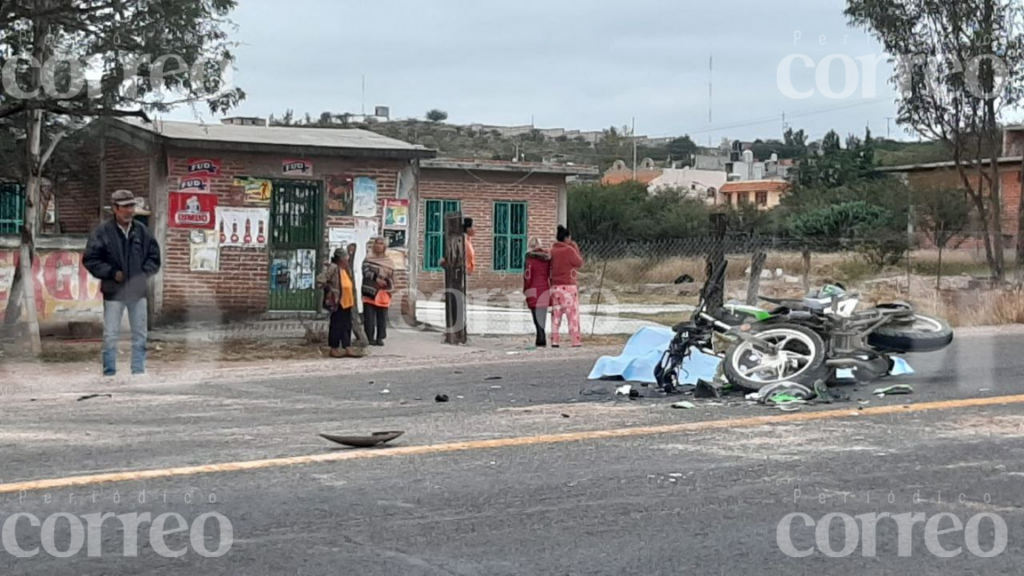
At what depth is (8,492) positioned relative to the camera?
6.71 metres

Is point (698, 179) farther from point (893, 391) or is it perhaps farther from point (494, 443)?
point (494, 443)

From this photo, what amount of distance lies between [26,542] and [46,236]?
12360 millimetres

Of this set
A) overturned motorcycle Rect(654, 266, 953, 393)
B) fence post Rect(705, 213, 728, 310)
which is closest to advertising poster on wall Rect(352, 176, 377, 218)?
fence post Rect(705, 213, 728, 310)

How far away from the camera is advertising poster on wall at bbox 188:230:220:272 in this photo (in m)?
18.3

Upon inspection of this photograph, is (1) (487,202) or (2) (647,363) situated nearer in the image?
(2) (647,363)

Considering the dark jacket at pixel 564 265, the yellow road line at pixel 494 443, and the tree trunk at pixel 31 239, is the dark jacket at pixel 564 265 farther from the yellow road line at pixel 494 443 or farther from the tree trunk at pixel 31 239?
the yellow road line at pixel 494 443

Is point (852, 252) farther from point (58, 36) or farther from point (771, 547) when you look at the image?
point (771, 547)

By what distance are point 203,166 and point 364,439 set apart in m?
10.9

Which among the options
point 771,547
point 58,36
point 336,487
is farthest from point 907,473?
point 58,36

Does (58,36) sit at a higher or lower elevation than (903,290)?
higher

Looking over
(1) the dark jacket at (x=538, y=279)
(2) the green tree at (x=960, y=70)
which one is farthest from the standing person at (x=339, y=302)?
(2) the green tree at (x=960, y=70)

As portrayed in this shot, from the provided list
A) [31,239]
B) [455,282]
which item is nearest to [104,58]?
[31,239]

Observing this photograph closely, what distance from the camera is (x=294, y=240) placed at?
18750mm

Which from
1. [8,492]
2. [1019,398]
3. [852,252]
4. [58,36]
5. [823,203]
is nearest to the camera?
[8,492]
